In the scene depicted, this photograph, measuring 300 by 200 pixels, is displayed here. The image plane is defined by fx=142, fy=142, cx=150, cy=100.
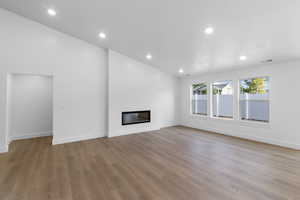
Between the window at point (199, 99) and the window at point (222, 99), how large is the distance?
0.44 m

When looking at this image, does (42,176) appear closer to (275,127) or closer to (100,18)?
(100,18)

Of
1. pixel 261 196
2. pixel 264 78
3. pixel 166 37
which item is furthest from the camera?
pixel 264 78

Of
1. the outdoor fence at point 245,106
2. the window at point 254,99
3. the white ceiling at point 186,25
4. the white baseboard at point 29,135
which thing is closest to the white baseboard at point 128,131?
the white baseboard at point 29,135

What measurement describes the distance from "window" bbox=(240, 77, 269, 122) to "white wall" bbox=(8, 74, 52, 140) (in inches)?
285

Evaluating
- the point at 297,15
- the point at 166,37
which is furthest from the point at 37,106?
the point at 297,15

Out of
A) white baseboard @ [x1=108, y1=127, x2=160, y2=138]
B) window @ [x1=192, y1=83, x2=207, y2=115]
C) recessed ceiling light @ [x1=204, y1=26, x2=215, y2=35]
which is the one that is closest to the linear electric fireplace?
white baseboard @ [x1=108, y1=127, x2=160, y2=138]

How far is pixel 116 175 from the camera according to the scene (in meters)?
2.63

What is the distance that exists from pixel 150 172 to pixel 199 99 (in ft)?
16.2

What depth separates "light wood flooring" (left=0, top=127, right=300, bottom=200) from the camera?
2101mm

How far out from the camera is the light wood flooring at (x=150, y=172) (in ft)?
6.89

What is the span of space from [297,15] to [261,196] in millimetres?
2857

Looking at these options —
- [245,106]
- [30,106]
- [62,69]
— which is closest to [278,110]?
[245,106]

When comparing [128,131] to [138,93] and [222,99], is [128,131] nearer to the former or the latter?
[138,93]

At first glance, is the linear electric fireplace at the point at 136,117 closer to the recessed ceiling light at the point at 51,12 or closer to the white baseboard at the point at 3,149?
the white baseboard at the point at 3,149
